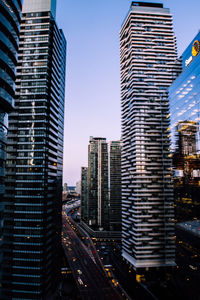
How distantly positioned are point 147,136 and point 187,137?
26581mm

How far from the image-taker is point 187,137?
76562mm

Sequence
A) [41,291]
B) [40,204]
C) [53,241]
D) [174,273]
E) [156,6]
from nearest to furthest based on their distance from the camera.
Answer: [41,291] → [40,204] → [53,241] → [174,273] → [156,6]

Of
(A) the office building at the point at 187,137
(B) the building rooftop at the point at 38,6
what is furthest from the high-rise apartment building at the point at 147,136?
(B) the building rooftop at the point at 38,6

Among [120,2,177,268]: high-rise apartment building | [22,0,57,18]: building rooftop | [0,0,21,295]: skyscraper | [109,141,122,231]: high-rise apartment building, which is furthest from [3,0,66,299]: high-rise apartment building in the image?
[109,141,122,231]: high-rise apartment building

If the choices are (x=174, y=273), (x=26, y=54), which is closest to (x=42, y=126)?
(x=26, y=54)

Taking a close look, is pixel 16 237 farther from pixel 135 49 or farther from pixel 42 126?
pixel 135 49

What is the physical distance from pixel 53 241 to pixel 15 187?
27758mm

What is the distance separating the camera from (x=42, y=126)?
7956 centimetres

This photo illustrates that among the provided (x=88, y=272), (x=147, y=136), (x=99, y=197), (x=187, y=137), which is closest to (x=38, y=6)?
(x=147, y=136)

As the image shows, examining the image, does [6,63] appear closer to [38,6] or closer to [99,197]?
[38,6]

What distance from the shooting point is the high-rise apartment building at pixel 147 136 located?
93.3m

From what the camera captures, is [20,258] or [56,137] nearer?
[20,258]

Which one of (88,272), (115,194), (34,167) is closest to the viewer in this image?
(34,167)

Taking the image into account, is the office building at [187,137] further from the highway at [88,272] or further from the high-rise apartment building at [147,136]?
the highway at [88,272]
